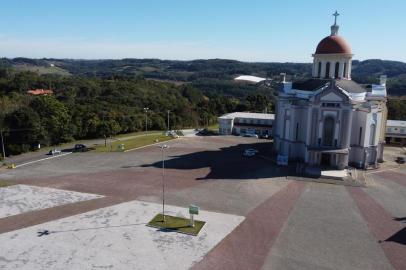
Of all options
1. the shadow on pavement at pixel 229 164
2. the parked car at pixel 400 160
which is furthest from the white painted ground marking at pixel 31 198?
the parked car at pixel 400 160

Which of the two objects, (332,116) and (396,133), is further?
(396,133)

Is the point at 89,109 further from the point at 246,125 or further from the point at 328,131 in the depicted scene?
the point at 328,131

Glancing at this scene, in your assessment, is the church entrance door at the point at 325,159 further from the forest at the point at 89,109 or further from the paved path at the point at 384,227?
the forest at the point at 89,109

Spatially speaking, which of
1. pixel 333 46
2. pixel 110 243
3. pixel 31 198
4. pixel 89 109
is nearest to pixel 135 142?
pixel 89 109

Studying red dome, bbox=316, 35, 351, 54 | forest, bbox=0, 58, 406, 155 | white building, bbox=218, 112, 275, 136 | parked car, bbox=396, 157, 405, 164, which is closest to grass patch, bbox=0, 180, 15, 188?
forest, bbox=0, 58, 406, 155

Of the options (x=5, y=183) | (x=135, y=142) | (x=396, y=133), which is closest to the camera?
(x=5, y=183)

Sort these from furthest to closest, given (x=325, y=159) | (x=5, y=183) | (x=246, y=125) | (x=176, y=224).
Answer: (x=246, y=125), (x=325, y=159), (x=5, y=183), (x=176, y=224)

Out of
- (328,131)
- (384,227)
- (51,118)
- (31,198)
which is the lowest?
(31,198)
